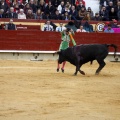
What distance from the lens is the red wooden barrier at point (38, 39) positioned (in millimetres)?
20594

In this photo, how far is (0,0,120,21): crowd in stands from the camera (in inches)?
808

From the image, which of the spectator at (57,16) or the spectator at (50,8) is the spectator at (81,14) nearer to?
the spectator at (57,16)

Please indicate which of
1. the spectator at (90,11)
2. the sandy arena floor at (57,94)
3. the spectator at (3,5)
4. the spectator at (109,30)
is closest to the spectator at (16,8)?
the spectator at (3,5)

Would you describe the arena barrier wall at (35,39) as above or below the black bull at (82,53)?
below

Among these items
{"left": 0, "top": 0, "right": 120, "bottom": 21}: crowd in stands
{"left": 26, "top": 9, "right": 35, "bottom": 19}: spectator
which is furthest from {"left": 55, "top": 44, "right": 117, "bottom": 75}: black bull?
{"left": 26, "top": 9, "right": 35, "bottom": 19}: spectator

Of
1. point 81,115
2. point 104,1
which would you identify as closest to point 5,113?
point 81,115

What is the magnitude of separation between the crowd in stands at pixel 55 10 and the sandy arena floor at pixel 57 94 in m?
3.42

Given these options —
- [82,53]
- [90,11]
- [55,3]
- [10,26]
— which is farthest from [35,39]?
[82,53]

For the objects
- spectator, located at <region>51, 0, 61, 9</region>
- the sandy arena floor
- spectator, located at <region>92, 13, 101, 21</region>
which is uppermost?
spectator, located at <region>51, 0, 61, 9</region>

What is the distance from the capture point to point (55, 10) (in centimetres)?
2095

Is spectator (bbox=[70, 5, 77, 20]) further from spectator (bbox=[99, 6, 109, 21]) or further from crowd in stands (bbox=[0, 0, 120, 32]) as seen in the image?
spectator (bbox=[99, 6, 109, 21])

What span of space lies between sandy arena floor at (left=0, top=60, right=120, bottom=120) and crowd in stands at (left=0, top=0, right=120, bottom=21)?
3423mm

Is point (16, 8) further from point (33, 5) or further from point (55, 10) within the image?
point (55, 10)

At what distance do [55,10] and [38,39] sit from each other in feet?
3.69
